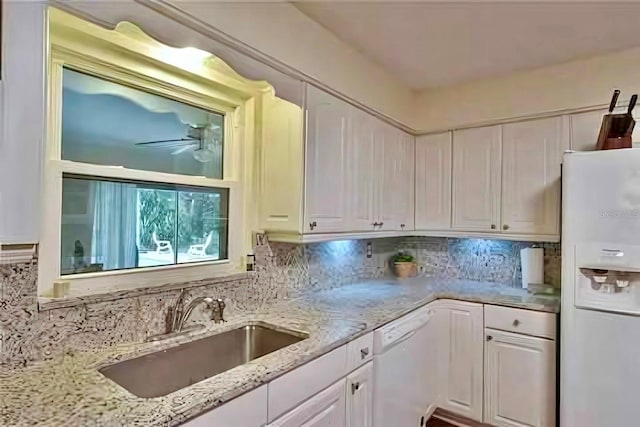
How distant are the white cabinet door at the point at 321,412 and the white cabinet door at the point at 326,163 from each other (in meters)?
0.83

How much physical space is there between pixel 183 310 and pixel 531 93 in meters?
2.69

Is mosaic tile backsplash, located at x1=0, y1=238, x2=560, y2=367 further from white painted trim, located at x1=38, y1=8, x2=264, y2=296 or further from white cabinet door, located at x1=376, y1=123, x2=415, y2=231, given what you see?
white cabinet door, located at x1=376, y1=123, x2=415, y2=231

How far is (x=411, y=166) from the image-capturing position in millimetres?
3332

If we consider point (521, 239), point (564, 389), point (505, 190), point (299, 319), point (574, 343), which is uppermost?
point (505, 190)

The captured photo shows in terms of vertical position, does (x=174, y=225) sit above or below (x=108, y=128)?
below

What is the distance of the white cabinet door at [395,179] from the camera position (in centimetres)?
287

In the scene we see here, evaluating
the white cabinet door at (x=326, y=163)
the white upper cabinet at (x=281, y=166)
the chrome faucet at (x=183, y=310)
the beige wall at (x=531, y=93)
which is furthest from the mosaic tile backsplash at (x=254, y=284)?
the beige wall at (x=531, y=93)

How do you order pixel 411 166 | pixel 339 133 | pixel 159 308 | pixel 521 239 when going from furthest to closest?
pixel 411 166 → pixel 521 239 → pixel 339 133 → pixel 159 308

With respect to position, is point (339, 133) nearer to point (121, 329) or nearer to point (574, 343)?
point (121, 329)

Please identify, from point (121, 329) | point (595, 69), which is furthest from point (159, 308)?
point (595, 69)

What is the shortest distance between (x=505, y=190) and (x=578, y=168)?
2.32 ft

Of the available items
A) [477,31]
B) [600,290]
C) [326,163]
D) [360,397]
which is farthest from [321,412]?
[477,31]

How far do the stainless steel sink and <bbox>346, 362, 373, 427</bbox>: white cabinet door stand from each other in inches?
13.3

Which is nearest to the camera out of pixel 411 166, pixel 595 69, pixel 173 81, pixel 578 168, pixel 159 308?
pixel 159 308
